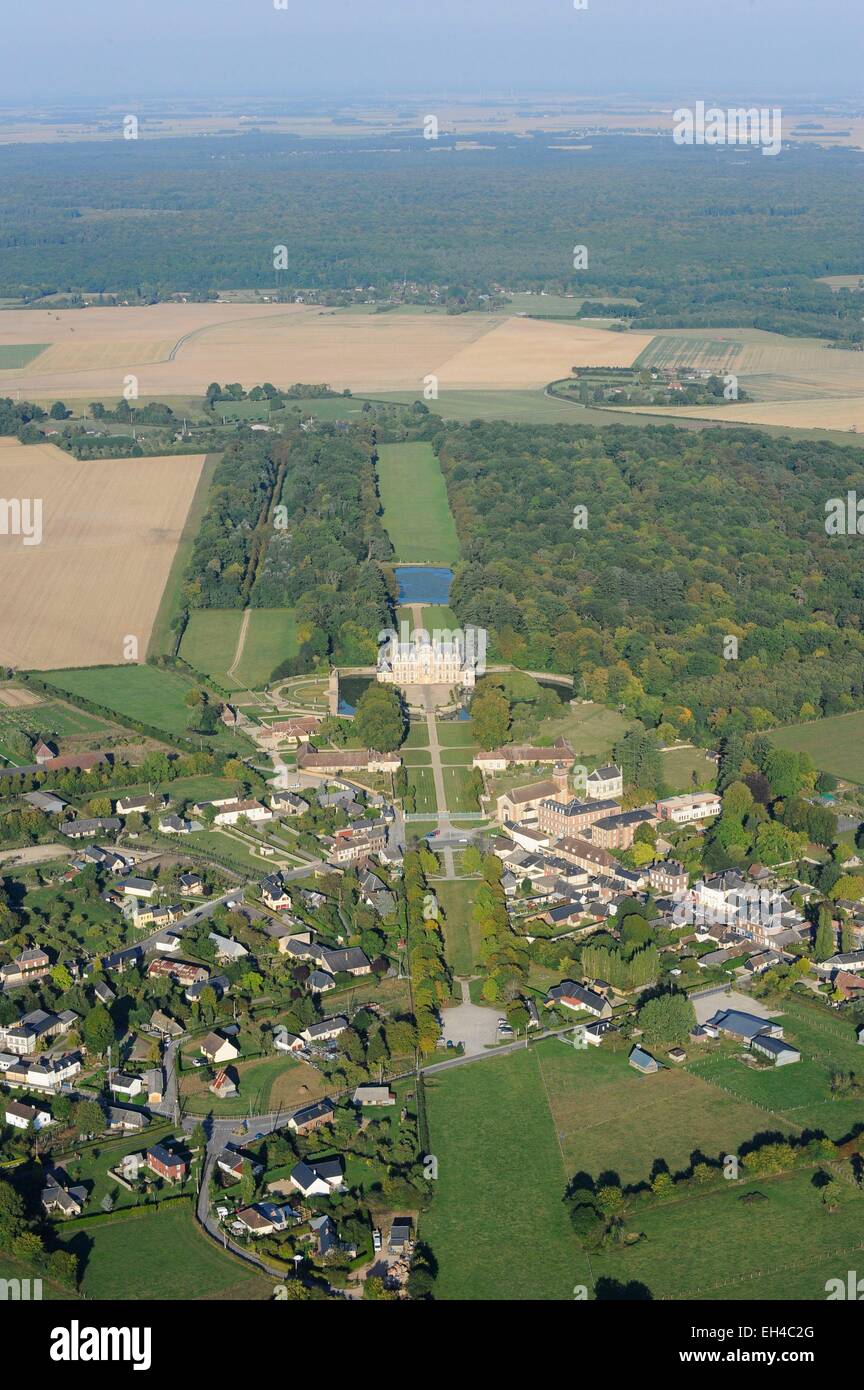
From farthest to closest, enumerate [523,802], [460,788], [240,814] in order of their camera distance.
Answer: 1. [460,788]
2. [523,802]
3. [240,814]

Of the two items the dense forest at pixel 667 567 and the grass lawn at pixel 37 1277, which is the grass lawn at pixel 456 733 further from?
the grass lawn at pixel 37 1277

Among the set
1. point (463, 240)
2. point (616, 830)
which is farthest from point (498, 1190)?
point (463, 240)

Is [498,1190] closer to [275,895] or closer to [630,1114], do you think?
[630,1114]

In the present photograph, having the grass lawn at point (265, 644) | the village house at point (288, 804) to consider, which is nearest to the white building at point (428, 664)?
the grass lawn at point (265, 644)

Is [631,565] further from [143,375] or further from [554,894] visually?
[143,375]

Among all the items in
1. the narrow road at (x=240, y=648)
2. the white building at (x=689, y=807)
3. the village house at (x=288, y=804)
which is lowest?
the white building at (x=689, y=807)

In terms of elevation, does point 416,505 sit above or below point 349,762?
above

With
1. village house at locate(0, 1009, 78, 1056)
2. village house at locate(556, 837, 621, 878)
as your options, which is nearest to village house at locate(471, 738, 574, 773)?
village house at locate(556, 837, 621, 878)
